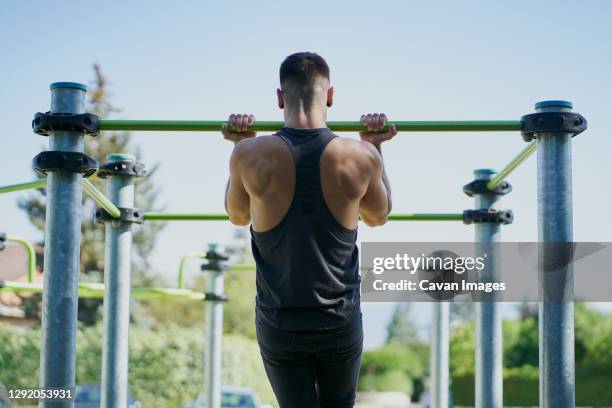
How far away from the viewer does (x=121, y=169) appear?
4.69 metres

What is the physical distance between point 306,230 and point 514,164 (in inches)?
59.8

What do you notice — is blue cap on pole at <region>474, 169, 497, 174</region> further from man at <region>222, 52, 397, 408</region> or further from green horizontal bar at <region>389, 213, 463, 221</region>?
man at <region>222, 52, 397, 408</region>

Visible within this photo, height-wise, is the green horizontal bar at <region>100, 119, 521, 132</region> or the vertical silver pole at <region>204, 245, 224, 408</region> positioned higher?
the green horizontal bar at <region>100, 119, 521, 132</region>

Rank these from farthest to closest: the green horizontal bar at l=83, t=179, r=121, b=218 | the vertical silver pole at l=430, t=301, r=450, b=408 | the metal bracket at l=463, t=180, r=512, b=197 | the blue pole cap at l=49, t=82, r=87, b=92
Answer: the vertical silver pole at l=430, t=301, r=450, b=408 < the metal bracket at l=463, t=180, r=512, b=197 < the green horizontal bar at l=83, t=179, r=121, b=218 < the blue pole cap at l=49, t=82, r=87, b=92

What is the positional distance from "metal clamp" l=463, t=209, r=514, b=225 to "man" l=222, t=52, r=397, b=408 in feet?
6.76

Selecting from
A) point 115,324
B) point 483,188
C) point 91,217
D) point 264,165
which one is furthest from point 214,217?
point 91,217

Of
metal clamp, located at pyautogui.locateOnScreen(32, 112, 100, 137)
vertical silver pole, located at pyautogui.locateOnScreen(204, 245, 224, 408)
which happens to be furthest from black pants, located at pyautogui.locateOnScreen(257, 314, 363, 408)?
vertical silver pole, located at pyautogui.locateOnScreen(204, 245, 224, 408)

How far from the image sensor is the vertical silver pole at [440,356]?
232 inches

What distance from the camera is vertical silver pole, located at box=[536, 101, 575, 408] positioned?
9.76 ft

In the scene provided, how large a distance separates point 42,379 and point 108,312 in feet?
4.67

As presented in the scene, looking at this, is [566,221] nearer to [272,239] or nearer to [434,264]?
[272,239]

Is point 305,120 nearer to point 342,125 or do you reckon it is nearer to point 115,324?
point 342,125

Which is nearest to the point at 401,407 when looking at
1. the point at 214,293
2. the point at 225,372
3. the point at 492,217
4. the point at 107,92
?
the point at 225,372

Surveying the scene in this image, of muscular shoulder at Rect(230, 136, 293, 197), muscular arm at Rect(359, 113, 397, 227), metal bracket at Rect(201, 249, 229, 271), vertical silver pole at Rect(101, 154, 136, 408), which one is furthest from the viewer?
metal bracket at Rect(201, 249, 229, 271)
